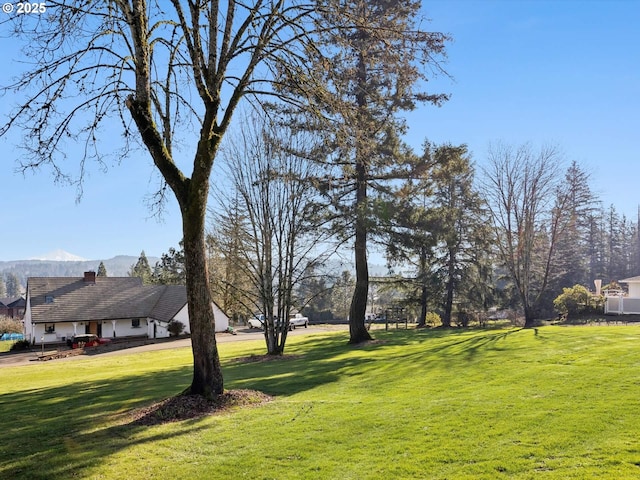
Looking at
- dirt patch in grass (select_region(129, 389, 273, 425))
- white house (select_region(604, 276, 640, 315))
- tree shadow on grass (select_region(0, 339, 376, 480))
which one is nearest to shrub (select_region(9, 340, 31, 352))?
tree shadow on grass (select_region(0, 339, 376, 480))

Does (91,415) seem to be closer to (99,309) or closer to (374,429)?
(374,429)

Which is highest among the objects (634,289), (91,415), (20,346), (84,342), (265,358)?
(634,289)

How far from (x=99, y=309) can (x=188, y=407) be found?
37.6 metres

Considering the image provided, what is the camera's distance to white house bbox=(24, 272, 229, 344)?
1486 inches

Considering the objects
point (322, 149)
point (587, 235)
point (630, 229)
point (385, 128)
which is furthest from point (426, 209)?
point (630, 229)

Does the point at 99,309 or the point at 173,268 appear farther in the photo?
the point at 173,268

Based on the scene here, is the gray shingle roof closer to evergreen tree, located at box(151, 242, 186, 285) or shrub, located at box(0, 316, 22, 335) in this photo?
evergreen tree, located at box(151, 242, 186, 285)

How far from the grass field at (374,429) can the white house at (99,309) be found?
30.1 meters

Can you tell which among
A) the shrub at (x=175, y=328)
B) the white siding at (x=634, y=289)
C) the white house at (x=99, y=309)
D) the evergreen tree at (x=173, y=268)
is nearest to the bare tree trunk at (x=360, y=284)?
the white house at (x=99, y=309)

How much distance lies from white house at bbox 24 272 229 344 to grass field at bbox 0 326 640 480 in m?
30.1

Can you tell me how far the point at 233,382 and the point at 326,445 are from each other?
6085 millimetres

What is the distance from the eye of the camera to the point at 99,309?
40281 mm

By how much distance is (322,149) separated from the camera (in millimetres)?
17953

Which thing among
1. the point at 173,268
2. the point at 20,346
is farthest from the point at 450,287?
the point at 173,268
